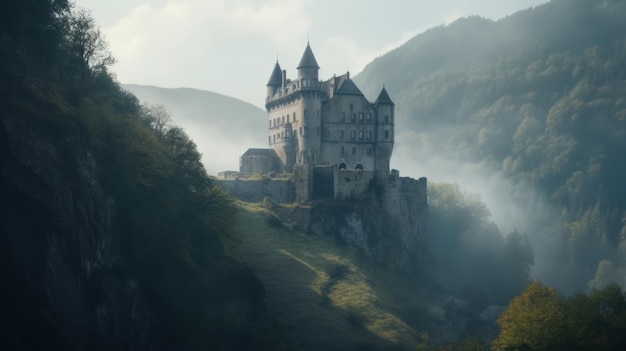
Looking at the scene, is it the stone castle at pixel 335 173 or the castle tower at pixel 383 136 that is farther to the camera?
the castle tower at pixel 383 136

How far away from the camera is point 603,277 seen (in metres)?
191

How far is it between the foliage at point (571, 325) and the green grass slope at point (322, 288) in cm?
1458

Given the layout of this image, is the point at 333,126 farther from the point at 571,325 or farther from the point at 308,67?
the point at 571,325

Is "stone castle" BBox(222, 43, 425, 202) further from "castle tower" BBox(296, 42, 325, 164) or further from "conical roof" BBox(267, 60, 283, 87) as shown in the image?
"conical roof" BBox(267, 60, 283, 87)

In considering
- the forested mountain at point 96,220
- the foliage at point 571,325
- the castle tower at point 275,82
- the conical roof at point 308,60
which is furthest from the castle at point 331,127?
the foliage at point 571,325

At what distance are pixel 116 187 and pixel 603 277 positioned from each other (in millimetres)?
148746

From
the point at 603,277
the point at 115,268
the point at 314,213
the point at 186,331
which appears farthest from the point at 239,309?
the point at 603,277

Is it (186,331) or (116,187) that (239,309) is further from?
(116,187)

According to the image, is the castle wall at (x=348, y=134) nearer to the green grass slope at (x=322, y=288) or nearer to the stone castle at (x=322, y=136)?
the stone castle at (x=322, y=136)

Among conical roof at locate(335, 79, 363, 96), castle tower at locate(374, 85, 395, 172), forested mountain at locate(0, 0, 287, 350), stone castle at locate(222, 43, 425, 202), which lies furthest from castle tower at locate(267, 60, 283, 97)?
forested mountain at locate(0, 0, 287, 350)

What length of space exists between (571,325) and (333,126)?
5545 centimetres

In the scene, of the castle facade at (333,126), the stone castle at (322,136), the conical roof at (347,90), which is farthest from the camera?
the conical roof at (347,90)

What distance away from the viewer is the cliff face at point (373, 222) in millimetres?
108688

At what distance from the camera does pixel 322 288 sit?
9400cm
